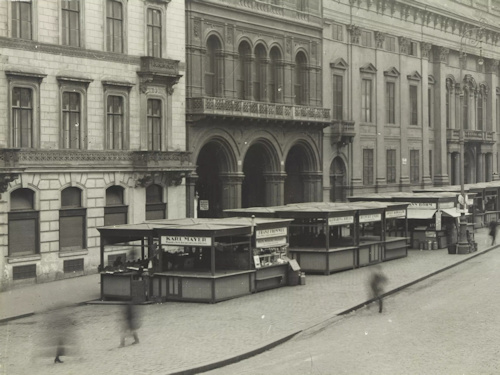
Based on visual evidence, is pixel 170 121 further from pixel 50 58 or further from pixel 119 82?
pixel 50 58

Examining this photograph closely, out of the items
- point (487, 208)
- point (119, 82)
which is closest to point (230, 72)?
point (119, 82)

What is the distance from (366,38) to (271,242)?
104 ft

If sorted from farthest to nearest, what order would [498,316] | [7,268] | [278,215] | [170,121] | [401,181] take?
[401,181]
[170,121]
[278,215]
[7,268]
[498,316]

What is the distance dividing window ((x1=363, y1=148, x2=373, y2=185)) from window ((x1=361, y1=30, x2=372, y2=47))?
285 inches

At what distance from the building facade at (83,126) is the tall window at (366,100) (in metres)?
20.3

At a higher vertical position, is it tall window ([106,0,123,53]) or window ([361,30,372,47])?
window ([361,30,372,47])

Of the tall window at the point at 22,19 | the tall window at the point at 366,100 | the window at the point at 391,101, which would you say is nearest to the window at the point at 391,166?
the window at the point at 391,101

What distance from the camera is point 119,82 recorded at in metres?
36.8

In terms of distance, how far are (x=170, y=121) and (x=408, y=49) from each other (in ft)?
94.3

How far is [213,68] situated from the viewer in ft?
147

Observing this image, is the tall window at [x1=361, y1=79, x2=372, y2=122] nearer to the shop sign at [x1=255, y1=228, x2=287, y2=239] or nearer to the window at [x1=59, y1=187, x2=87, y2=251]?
the window at [x1=59, y1=187, x2=87, y2=251]

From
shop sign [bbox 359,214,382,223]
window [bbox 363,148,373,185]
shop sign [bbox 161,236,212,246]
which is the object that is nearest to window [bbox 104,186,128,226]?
shop sign [bbox 161,236,212,246]

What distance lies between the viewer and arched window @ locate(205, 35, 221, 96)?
4450 cm

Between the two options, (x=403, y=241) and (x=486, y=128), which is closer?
(x=403, y=241)
